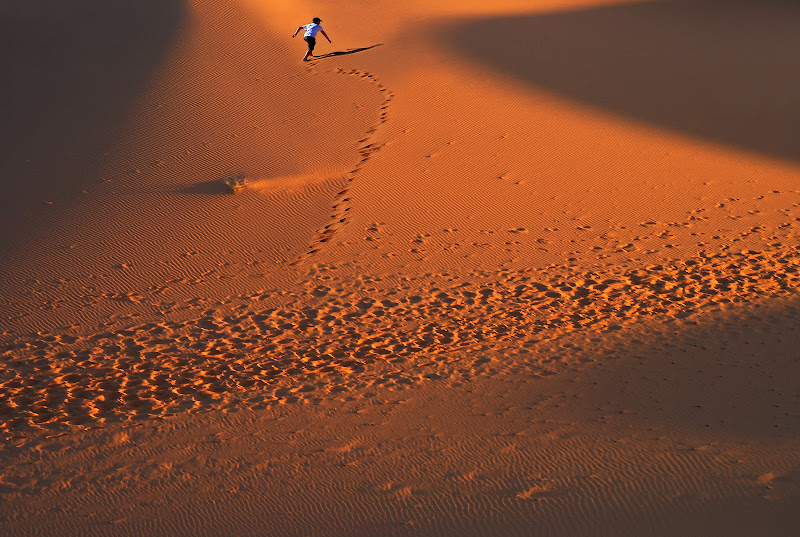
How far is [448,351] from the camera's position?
6.75 meters

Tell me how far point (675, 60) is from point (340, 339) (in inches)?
420

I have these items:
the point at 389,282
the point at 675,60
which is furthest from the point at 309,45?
the point at 389,282

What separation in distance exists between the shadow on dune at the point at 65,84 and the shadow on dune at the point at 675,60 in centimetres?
626

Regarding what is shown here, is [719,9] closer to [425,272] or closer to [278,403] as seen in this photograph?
[425,272]

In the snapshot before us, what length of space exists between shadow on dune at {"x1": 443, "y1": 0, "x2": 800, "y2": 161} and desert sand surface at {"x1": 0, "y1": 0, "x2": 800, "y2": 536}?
0.10 metres

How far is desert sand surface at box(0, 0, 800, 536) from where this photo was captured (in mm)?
4977

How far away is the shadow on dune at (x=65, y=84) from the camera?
373 inches

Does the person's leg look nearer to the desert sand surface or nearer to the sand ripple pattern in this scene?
the desert sand surface

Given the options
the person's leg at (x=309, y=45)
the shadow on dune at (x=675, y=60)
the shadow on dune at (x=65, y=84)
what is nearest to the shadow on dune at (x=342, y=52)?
the person's leg at (x=309, y=45)

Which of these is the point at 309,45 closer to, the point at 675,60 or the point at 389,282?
the point at 675,60

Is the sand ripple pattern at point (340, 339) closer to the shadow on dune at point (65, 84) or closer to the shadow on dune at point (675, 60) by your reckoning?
the shadow on dune at point (65, 84)

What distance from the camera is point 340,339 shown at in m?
7.00

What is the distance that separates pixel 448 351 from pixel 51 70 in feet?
30.6

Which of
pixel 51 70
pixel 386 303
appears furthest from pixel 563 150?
pixel 51 70
